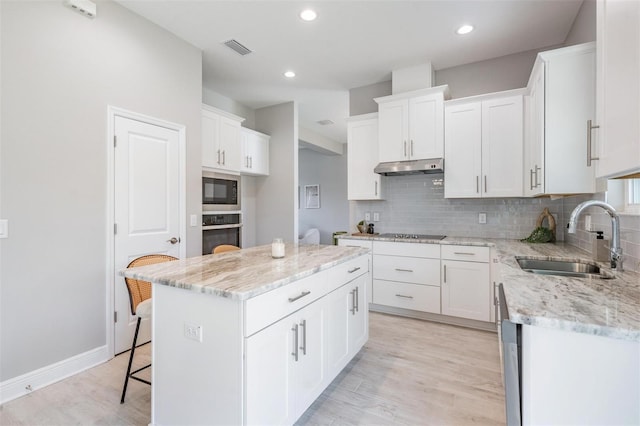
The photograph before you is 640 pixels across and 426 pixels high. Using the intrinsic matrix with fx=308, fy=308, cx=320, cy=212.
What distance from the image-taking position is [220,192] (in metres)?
3.98

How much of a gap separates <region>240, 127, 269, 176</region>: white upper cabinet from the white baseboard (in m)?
2.79

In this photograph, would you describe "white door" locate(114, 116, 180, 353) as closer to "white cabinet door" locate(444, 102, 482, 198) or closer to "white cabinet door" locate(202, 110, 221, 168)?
"white cabinet door" locate(202, 110, 221, 168)

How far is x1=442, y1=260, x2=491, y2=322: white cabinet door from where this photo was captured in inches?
120

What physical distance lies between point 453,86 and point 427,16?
3.86 feet

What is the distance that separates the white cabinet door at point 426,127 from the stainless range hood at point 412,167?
8cm

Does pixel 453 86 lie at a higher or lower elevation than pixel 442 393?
higher

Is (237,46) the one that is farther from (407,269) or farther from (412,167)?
(407,269)

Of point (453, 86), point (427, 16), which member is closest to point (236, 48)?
point (427, 16)

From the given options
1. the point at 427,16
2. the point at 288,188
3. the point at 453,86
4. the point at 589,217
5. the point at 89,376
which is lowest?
the point at 89,376

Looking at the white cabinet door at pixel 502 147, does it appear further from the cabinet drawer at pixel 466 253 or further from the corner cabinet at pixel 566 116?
the corner cabinet at pixel 566 116

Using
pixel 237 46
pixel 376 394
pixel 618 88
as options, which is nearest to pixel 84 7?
pixel 237 46

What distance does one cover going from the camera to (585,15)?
2535 millimetres

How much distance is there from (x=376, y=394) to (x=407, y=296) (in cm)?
150

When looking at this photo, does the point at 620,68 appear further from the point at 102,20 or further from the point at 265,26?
the point at 102,20
